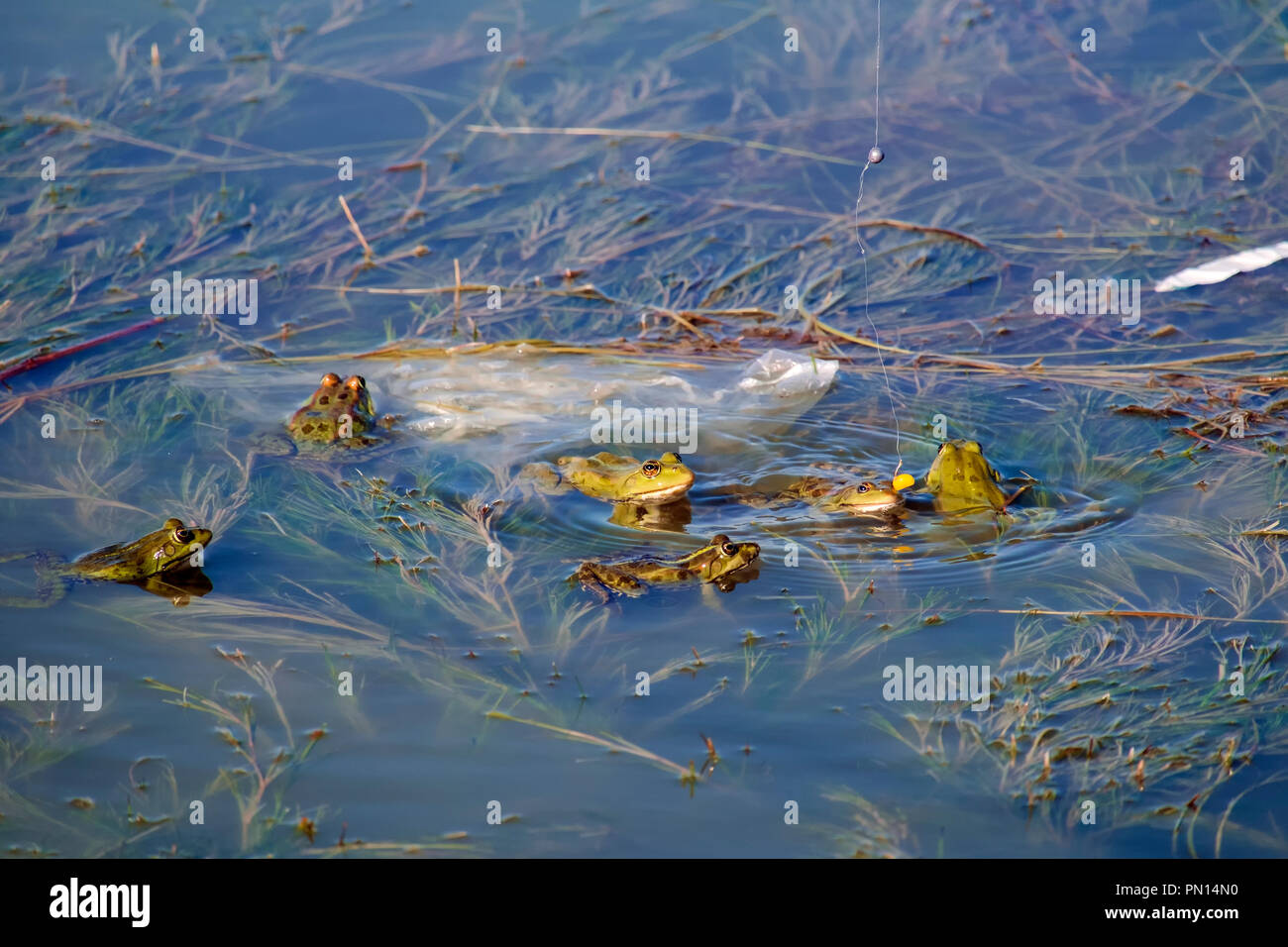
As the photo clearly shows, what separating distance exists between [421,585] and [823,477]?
2021 millimetres

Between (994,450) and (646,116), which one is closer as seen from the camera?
(994,450)

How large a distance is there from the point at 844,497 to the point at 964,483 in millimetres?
532

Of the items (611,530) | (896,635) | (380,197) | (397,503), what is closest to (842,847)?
(896,635)

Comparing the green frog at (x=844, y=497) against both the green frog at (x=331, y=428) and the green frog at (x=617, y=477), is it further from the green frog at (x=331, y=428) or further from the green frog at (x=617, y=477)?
the green frog at (x=331, y=428)

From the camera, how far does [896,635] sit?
15.8 ft

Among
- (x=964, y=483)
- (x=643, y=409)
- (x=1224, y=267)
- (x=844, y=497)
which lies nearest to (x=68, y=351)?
(x=643, y=409)

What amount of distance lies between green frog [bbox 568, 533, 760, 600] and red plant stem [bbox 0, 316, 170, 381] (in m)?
3.68

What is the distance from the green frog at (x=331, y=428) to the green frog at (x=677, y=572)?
5.69 feet

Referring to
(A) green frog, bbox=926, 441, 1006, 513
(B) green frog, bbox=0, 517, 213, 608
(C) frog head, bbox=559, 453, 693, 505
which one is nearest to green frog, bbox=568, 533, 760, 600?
(C) frog head, bbox=559, 453, 693, 505

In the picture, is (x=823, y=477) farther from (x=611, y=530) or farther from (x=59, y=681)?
(x=59, y=681)

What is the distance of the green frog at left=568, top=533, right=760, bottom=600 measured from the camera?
5.02 metres

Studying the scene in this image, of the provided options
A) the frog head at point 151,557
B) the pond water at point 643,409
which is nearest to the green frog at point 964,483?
the pond water at point 643,409

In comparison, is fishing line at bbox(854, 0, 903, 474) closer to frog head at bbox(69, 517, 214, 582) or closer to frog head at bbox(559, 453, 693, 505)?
frog head at bbox(559, 453, 693, 505)

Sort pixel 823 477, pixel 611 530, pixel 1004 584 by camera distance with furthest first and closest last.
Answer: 1. pixel 823 477
2. pixel 611 530
3. pixel 1004 584
